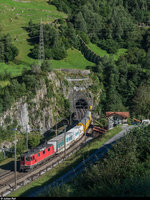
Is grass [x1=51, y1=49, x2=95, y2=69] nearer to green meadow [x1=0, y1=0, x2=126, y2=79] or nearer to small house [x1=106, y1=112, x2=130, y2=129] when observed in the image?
green meadow [x1=0, y1=0, x2=126, y2=79]

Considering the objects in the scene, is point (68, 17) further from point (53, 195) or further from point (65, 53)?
point (53, 195)

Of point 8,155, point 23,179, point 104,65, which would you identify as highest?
point 104,65

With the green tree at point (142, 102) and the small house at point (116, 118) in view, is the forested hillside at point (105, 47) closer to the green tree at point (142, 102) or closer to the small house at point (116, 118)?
the green tree at point (142, 102)

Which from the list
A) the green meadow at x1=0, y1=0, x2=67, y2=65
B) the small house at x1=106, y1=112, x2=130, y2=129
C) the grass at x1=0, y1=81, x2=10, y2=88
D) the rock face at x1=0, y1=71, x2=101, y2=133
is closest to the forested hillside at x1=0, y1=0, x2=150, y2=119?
the grass at x1=0, y1=81, x2=10, y2=88

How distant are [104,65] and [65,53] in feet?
39.8

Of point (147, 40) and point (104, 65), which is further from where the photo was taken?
point (147, 40)

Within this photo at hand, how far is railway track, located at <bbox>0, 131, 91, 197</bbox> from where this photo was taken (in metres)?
36.7

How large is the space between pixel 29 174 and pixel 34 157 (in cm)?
256

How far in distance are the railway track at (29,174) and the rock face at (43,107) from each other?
13.6m

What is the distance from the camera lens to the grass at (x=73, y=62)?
→ 82.5 meters

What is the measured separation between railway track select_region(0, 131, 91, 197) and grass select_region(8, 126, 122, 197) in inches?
A: 33.5

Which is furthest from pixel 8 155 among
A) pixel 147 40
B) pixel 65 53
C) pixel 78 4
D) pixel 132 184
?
pixel 78 4

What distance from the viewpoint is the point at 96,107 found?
77.0 m

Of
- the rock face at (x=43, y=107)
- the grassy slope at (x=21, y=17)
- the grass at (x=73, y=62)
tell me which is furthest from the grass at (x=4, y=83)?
the grass at (x=73, y=62)
